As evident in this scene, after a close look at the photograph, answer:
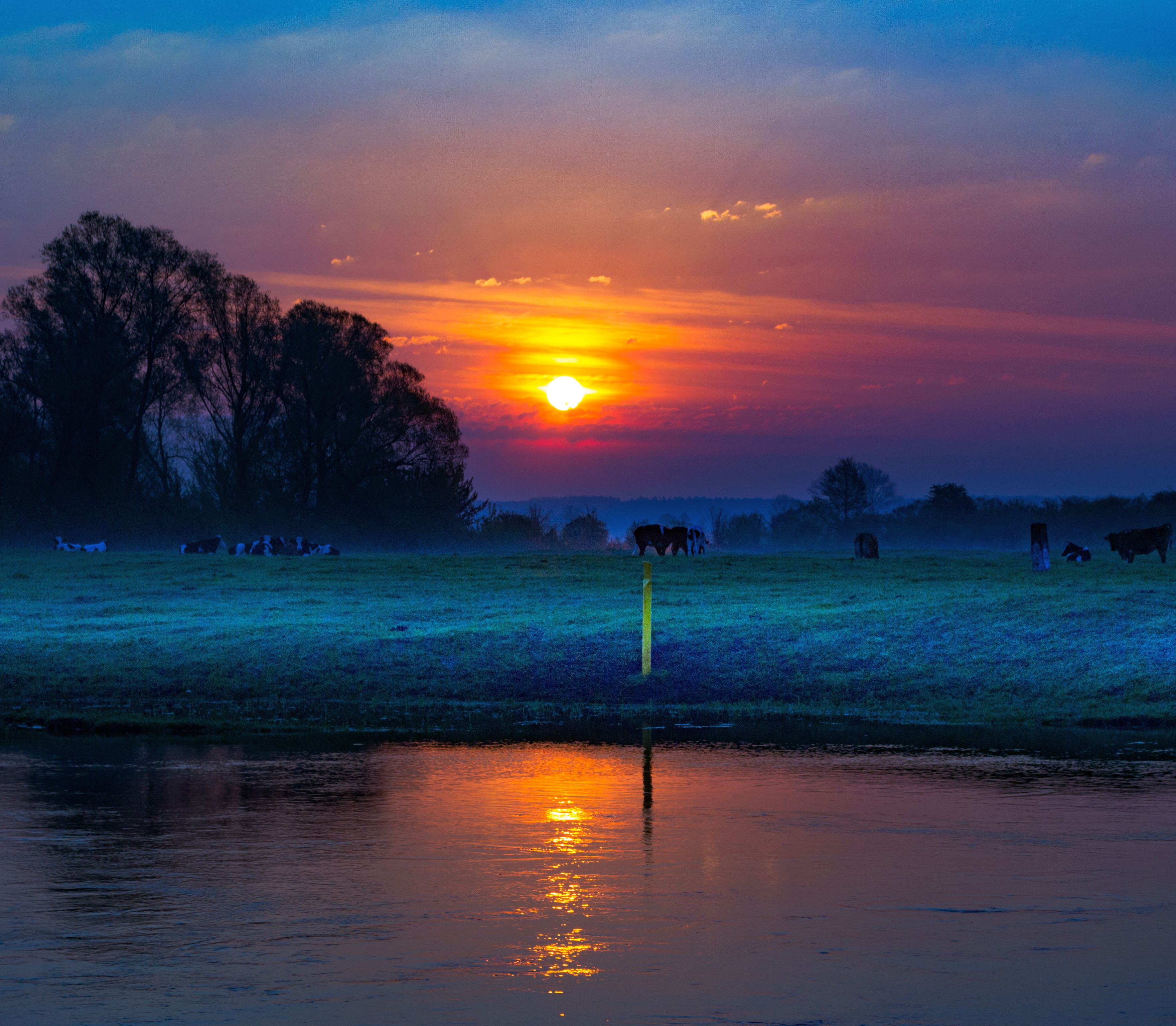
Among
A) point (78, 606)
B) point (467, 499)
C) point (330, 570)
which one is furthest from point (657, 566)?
point (467, 499)

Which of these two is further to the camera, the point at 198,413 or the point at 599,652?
the point at 198,413

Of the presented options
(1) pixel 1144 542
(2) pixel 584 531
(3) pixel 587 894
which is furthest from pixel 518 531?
(3) pixel 587 894

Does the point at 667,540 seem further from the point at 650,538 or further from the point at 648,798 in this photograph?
the point at 648,798

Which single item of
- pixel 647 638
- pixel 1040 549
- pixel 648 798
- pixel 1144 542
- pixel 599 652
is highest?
pixel 1144 542

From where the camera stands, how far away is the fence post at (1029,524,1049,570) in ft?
120

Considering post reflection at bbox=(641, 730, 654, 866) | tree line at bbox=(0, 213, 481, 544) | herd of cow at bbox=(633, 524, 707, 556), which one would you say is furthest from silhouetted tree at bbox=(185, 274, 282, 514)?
post reflection at bbox=(641, 730, 654, 866)

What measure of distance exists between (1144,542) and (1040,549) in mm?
5485

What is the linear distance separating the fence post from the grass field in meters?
1.86

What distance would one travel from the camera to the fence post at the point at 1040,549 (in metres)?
36.5

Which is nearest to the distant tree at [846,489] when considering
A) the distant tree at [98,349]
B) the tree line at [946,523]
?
the tree line at [946,523]

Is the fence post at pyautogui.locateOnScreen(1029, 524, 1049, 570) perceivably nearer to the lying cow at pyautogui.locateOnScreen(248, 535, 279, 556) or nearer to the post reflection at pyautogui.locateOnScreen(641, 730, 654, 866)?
the post reflection at pyautogui.locateOnScreen(641, 730, 654, 866)

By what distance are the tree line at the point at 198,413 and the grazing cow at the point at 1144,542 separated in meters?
39.0

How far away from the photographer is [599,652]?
22.2m

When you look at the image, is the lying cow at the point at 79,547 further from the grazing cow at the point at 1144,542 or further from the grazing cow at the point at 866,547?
the grazing cow at the point at 1144,542
